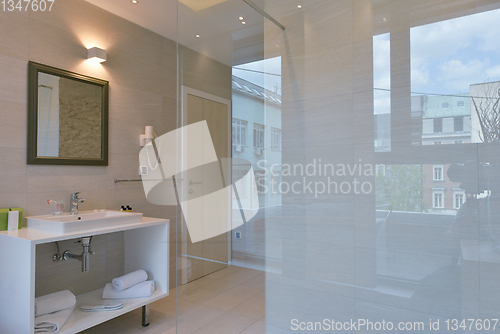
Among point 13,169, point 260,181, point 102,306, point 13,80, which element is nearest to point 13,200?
point 13,169

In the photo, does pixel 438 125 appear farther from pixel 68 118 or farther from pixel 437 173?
pixel 68 118

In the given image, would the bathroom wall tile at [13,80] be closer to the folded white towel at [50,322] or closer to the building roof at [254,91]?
the folded white towel at [50,322]

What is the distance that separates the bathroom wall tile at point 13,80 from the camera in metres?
1.97

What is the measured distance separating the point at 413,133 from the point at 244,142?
0.80m

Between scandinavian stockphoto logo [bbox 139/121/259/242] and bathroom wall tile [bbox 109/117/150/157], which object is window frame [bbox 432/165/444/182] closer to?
scandinavian stockphoto logo [bbox 139/121/259/242]

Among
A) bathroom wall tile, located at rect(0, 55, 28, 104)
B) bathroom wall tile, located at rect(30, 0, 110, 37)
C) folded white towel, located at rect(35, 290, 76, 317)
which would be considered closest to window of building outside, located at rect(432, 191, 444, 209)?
folded white towel, located at rect(35, 290, 76, 317)

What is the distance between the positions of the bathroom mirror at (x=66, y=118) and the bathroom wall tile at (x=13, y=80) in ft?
0.11

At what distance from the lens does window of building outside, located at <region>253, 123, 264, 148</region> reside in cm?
162

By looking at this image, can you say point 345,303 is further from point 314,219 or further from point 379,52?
point 379,52

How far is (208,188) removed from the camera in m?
1.72

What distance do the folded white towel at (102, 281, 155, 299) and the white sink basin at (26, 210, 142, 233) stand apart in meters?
0.50

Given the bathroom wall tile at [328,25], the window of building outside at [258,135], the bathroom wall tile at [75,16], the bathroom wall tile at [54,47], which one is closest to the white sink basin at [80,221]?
the bathroom wall tile at [54,47]

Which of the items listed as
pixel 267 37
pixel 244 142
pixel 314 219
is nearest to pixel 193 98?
pixel 244 142

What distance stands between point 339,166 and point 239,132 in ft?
1.81
